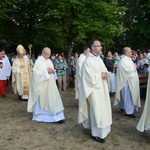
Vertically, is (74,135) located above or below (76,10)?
below

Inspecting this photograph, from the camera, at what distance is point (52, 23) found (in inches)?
556

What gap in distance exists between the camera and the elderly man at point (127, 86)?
7.78 m

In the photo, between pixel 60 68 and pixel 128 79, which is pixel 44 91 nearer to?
pixel 128 79

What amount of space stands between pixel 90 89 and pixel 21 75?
5765mm

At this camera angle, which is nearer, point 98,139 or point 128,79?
point 98,139

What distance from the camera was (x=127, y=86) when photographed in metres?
7.87

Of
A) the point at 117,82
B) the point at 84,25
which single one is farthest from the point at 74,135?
the point at 84,25

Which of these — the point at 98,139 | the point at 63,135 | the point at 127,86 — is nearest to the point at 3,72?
the point at 127,86

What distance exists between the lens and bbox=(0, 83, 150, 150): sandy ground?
5.61 metres

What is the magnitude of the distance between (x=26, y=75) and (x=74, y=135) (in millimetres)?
5382

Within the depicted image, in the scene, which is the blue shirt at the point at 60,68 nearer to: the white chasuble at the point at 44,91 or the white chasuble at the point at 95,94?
the white chasuble at the point at 44,91

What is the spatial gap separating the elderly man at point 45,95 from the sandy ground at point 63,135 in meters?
0.27

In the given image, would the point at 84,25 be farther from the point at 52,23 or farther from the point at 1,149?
the point at 1,149

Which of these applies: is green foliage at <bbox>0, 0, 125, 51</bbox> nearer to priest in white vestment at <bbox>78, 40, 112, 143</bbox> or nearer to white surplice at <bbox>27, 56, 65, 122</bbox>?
white surplice at <bbox>27, 56, 65, 122</bbox>
